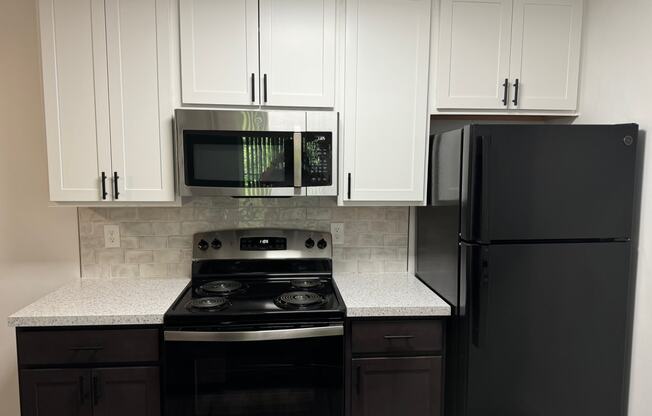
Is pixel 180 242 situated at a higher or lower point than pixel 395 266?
higher

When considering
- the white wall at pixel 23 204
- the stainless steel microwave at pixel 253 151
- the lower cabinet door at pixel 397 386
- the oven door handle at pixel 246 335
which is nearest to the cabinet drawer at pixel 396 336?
the lower cabinet door at pixel 397 386

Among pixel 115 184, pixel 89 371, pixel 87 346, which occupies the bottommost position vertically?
pixel 89 371

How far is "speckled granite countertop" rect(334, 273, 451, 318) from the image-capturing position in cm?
171

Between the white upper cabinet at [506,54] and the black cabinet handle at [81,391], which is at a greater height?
the white upper cabinet at [506,54]

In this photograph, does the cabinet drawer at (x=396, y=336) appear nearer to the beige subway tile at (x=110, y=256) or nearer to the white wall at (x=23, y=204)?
the beige subway tile at (x=110, y=256)

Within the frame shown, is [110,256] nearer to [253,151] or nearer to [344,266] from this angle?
[253,151]

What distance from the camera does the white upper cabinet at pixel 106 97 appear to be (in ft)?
5.69

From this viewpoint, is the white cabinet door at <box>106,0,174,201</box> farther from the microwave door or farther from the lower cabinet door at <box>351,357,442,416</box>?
the lower cabinet door at <box>351,357,442,416</box>

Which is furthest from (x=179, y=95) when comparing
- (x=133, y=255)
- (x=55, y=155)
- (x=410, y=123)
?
(x=410, y=123)

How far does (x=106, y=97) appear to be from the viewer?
177 centimetres

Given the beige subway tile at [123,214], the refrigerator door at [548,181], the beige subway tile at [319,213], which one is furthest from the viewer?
the beige subway tile at [319,213]

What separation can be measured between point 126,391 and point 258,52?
1.59 m

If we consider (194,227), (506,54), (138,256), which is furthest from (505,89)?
(138,256)

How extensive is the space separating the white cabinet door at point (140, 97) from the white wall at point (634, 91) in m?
2.00
